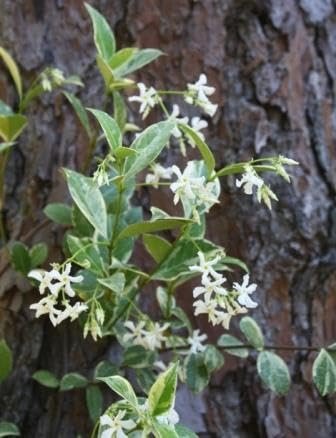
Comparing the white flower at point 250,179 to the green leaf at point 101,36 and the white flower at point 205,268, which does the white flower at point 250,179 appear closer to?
the white flower at point 205,268

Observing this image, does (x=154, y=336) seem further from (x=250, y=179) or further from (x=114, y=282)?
(x=250, y=179)

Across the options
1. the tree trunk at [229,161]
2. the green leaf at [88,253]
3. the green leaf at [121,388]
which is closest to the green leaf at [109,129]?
the green leaf at [88,253]

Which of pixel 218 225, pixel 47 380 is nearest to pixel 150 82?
pixel 218 225

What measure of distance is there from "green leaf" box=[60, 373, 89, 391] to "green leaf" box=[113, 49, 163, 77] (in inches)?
17.4

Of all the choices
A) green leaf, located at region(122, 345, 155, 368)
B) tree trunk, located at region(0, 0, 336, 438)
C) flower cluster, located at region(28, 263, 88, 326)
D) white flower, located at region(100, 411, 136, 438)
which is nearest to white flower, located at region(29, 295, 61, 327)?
flower cluster, located at region(28, 263, 88, 326)

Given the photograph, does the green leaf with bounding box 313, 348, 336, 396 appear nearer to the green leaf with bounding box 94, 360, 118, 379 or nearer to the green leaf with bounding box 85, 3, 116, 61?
the green leaf with bounding box 94, 360, 118, 379

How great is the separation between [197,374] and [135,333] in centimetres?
10

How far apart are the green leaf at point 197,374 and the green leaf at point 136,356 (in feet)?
0.20

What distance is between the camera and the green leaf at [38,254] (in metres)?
1.07

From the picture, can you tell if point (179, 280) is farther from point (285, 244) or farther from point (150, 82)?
point (150, 82)

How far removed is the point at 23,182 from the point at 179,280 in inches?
15.9

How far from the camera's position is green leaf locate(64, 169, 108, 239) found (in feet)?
2.94

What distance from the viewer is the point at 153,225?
851 mm

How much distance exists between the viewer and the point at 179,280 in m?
0.99
